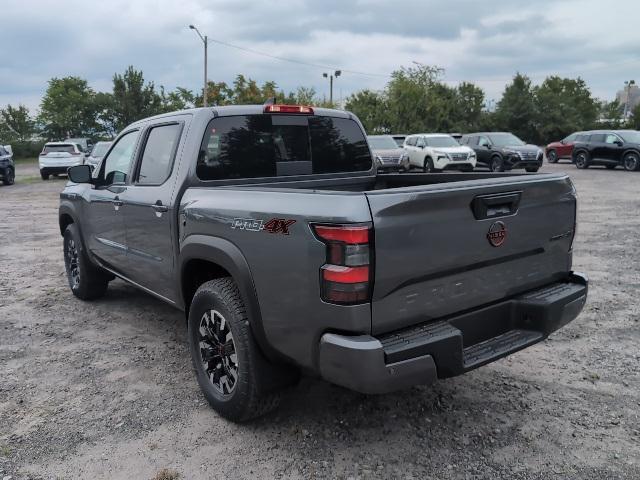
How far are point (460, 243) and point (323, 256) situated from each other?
0.73 meters

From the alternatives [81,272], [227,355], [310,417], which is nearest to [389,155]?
[81,272]

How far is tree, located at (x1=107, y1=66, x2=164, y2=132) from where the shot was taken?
171 ft

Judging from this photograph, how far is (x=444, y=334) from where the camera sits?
A: 8.83 ft

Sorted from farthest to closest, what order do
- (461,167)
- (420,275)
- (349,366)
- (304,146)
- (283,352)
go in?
(461,167)
(304,146)
(283,352)
(420,275)
(349,366)

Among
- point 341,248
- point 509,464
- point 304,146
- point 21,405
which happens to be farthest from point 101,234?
point 509,464

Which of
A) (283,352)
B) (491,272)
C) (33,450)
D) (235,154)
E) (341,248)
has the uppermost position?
(235,154)

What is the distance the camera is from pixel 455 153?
69.1 feet

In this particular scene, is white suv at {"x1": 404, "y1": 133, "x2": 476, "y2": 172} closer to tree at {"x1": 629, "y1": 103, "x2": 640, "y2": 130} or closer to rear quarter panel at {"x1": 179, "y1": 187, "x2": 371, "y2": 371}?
rear quarter panel at {"x1": 179, "y1": 187, "x2": 371, "y2": 371}

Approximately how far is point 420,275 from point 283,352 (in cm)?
81

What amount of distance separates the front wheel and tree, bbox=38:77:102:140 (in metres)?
58.9

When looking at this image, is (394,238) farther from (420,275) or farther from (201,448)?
(201,448)

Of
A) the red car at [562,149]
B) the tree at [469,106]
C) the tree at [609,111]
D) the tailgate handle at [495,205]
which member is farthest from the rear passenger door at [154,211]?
the tree at [609,111]

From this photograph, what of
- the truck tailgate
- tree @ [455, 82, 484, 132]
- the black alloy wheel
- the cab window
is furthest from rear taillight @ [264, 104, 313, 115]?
tree @ [455, 82, 484, 132]

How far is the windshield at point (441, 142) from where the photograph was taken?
2194 centimetres
